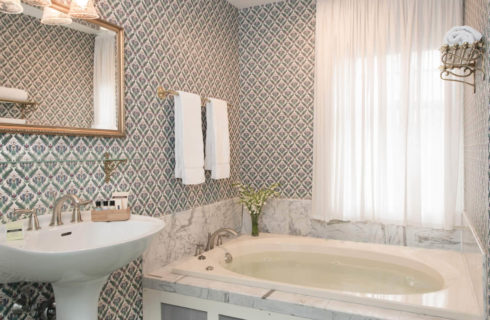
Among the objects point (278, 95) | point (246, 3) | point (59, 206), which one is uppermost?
point (246, 3)

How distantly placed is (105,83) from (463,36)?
1788mm

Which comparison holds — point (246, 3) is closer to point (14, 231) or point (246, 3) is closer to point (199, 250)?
point (199, 250)

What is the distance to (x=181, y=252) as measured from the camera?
8.69ft

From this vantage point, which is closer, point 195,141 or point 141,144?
point 141,144

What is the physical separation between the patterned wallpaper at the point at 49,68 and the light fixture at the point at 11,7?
0.08 feet

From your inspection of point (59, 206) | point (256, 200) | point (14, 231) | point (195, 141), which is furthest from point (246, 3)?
point (14, 231)

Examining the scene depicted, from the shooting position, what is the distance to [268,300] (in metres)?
1.93

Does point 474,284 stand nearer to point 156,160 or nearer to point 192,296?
point 192,296

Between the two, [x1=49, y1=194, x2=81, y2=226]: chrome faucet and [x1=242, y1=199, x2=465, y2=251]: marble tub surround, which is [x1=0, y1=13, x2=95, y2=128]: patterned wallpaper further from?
[x1=242, y1=199, x2=465, y2=251]: marble tub surround

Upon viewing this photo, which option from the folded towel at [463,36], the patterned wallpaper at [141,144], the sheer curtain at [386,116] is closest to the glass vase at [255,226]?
the patterned wallpaper at [141,144]

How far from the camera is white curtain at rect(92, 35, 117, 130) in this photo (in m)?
2.00

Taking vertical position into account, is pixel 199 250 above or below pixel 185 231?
below

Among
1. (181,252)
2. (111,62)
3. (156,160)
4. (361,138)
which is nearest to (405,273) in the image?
(361,138)

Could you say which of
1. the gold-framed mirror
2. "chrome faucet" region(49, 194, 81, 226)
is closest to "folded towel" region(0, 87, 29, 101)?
the gold-framed mirror
